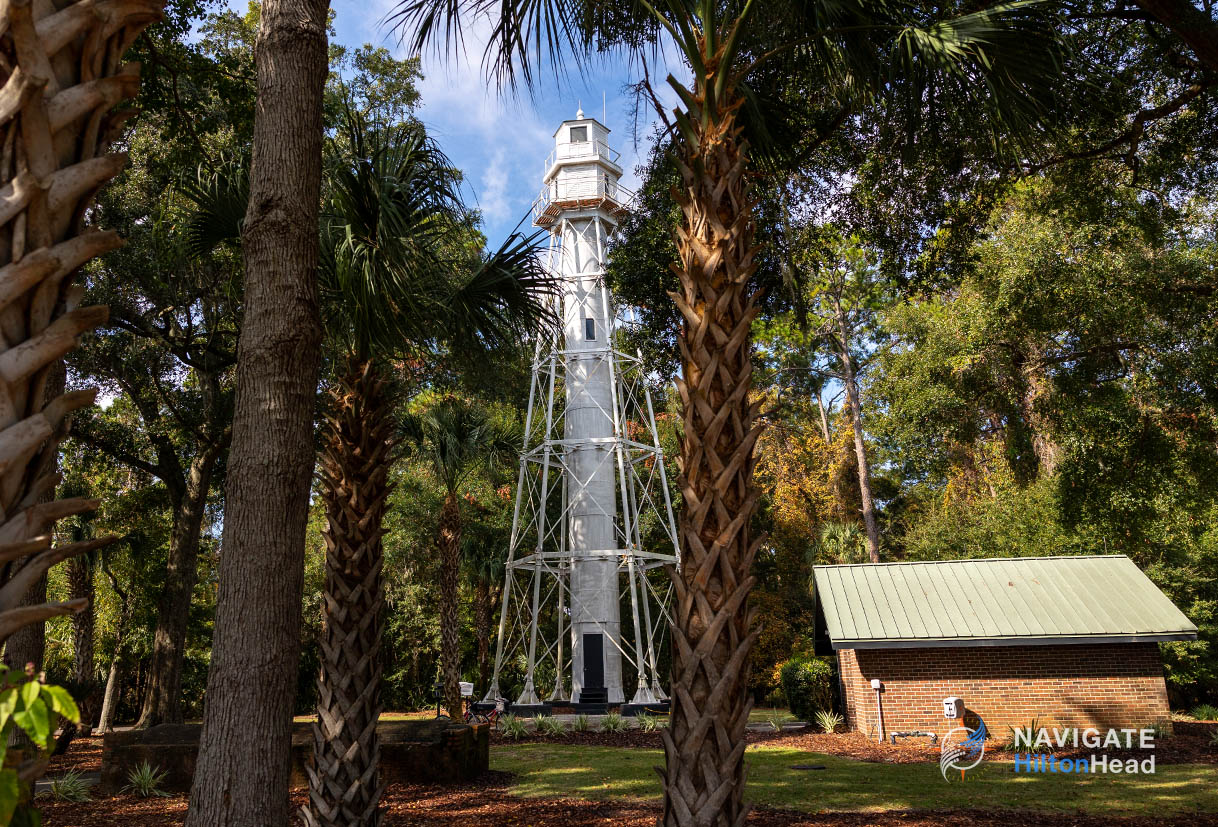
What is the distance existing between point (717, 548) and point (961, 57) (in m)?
4.48

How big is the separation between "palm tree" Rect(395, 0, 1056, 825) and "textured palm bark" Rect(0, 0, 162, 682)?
3256mm

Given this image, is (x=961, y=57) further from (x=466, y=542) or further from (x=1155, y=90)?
(x=466, y=542)

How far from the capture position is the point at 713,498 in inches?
175

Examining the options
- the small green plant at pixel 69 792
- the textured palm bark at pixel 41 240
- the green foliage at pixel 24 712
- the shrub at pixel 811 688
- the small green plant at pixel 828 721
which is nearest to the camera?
the green foliage at pixel 24 712

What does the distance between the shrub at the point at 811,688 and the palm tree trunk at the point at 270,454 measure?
59.6 feet

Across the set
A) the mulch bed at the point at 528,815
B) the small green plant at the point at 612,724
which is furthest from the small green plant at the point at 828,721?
the mulch bed at the point at 528,815

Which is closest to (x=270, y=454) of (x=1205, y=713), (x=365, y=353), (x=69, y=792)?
(x=365, y=353)

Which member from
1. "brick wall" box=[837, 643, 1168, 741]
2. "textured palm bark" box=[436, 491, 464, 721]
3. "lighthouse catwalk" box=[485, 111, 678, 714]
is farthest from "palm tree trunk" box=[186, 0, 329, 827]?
"textured palm bark" box=[436, 491, 464, 721]

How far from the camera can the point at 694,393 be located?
15.2 feet

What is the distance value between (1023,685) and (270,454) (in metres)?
15.8

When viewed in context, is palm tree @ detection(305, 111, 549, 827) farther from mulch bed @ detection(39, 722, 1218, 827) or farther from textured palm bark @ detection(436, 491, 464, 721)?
textured palm bark @ detection(436, 491, 464, 721)

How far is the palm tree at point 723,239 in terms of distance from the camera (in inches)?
167

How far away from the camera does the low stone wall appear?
34.3 ft

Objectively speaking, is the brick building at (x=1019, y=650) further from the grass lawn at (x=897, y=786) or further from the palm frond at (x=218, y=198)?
the palm frond at (x=218, y=198)
